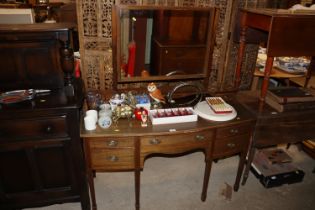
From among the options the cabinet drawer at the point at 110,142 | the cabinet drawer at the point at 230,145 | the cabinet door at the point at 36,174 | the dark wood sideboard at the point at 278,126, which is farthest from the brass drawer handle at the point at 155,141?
the dark wood sideboard at the point at 278,126

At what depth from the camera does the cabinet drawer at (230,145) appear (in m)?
1.92

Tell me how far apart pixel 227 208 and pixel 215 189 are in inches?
8.8

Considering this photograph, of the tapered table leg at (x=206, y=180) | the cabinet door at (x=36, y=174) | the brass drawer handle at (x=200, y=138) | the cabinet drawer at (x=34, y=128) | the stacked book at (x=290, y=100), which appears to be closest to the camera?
the cabinet drawer at (x=34, y=128)

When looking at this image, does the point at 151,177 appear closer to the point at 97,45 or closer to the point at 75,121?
the point at 75,121

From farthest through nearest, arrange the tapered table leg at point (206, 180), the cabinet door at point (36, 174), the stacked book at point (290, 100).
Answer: the stacked book at point (290, 100), the tapered table leg at point (206, 180), the cabinet door at point (36, 174)

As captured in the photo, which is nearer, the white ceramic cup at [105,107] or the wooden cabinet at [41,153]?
the wooden cabinet at [41,153]

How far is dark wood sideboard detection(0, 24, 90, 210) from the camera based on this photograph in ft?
5.28

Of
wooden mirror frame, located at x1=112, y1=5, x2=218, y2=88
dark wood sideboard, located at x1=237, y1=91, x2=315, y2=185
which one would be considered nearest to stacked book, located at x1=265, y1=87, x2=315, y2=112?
dark wood sideboard, located at x1=237, y1=91, x2=315, y2=185

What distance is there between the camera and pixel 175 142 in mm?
1796

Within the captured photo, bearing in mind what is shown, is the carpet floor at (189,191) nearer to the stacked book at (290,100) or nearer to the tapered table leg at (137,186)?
the tapered table leg at (137,186)

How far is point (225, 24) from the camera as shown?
7.01ft

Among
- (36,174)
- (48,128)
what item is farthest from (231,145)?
(36,174)

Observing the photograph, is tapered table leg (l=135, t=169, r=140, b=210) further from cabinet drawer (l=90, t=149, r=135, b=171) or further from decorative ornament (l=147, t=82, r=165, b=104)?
decorative ornament (l=147, t=82, r=165, b=104)

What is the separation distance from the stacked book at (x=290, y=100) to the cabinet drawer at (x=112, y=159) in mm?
1256
